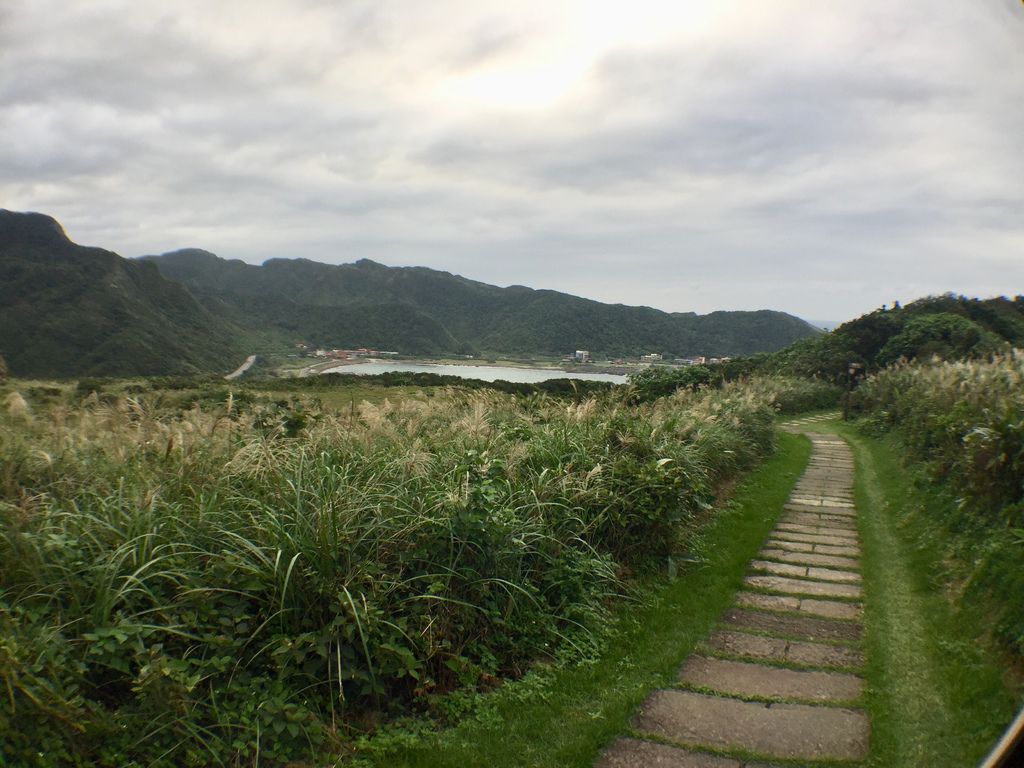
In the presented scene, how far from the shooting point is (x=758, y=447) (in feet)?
39.2

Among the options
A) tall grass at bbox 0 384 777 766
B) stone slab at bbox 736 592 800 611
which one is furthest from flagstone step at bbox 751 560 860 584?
tall grass at bbox 0 384 777 766

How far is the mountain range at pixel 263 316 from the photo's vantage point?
10.0 m

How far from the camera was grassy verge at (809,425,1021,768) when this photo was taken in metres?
3.11

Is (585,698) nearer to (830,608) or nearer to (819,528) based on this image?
(830,608)

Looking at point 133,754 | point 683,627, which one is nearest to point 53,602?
point 133,754

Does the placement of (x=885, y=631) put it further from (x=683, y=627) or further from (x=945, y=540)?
(x=945, y=540)

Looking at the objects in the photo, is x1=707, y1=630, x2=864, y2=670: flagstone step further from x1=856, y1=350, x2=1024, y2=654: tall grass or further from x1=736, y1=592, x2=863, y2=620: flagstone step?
x1=856, y1=350, x2=1024, y2=654: tall grass

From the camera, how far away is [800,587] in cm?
560

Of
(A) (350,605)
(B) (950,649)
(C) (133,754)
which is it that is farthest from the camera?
(B) (950,649)

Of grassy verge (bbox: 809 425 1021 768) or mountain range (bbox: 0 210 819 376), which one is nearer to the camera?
grassy verge (bbox: 809 425 1021 768)

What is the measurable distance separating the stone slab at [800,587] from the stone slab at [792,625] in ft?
1.80

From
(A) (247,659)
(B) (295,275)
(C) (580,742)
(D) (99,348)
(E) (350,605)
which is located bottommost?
(C) (580,742)

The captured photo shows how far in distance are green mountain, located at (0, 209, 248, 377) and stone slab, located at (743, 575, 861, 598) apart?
5.71m

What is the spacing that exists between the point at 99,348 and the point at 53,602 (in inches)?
504
